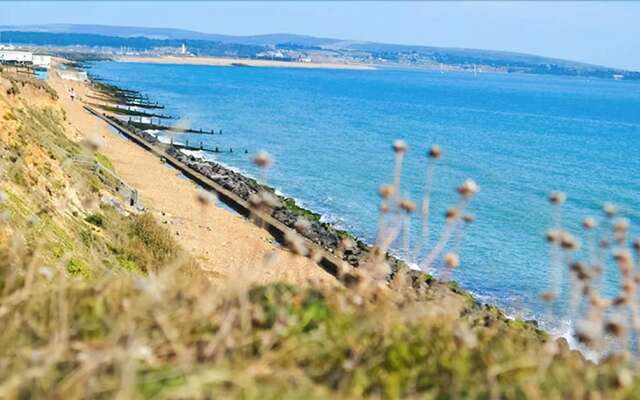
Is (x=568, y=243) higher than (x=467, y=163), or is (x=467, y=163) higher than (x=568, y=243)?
(x=568, y=243)

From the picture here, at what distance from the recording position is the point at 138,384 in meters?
3.26

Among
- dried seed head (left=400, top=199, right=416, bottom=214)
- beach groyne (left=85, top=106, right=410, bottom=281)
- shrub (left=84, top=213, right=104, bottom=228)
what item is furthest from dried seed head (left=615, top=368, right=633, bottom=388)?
shrub (left=84, top=213, right=104, bottom=228)

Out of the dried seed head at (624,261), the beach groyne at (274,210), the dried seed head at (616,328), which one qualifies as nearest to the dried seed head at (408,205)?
the dried seed head at (624,261)

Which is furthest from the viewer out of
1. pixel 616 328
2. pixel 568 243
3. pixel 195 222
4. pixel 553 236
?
pixel 195 222

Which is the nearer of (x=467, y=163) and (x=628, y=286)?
(x=628, y=286)

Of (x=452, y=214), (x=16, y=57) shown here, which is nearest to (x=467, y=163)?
(x=452, y=214)

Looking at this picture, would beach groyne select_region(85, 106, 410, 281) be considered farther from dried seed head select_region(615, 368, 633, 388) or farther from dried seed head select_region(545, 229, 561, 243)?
dried seed head select_region(615, 368, 633, 388)

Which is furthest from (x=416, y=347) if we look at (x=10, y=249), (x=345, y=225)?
(x=345, y=225)

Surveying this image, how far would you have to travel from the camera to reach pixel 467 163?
5850 cm

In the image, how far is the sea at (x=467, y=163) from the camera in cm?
3086

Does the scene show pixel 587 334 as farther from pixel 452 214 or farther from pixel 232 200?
pixel 232 200

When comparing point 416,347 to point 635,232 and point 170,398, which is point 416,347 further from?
point 635,232

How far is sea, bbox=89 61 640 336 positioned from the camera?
30859 mm

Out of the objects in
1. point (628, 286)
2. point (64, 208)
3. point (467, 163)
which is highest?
point (628, 286)
